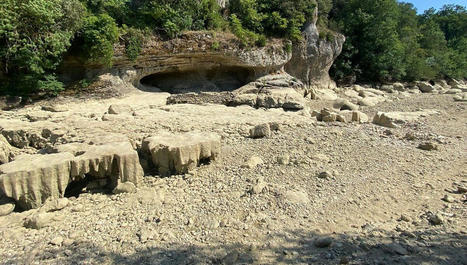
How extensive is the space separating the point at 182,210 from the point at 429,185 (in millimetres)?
5089

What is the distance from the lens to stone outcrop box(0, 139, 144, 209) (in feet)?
15.2

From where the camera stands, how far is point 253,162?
649 cm

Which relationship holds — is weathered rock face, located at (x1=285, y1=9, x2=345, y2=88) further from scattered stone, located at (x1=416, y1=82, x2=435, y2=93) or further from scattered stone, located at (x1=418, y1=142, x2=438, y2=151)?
scattered stone, located at (x1=418, y1=142, x2=438, y2=151)

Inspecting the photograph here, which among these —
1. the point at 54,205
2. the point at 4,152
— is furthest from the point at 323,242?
the point at 4,152

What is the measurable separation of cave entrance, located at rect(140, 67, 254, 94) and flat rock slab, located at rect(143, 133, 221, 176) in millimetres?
8862

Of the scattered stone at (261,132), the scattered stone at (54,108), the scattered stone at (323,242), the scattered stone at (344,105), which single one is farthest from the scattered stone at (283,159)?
the scattered stone at (344,105)

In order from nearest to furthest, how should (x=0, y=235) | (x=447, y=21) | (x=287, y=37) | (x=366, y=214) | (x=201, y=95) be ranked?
(x=0, y=235)
(x=366, y=214)
(x=201, y=95)
(x=287, y=37)
(x=447, y=21)

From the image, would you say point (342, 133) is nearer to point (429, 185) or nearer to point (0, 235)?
point (429, 185)

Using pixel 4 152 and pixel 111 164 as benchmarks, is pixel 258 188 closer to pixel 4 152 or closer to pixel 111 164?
pixel 111 164

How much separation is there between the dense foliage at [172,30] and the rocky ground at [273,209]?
3374mm

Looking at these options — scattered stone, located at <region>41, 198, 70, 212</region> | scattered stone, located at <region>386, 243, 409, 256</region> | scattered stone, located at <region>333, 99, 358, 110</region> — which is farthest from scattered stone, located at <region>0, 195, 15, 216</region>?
scattered stone, located at <region>333, 99, 358, 110</region>

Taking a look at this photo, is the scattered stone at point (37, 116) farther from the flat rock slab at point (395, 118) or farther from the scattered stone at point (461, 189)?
the flat rock slab at point (395, 118)

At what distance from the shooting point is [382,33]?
22266 mm

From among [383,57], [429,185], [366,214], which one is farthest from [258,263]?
[383,57]
